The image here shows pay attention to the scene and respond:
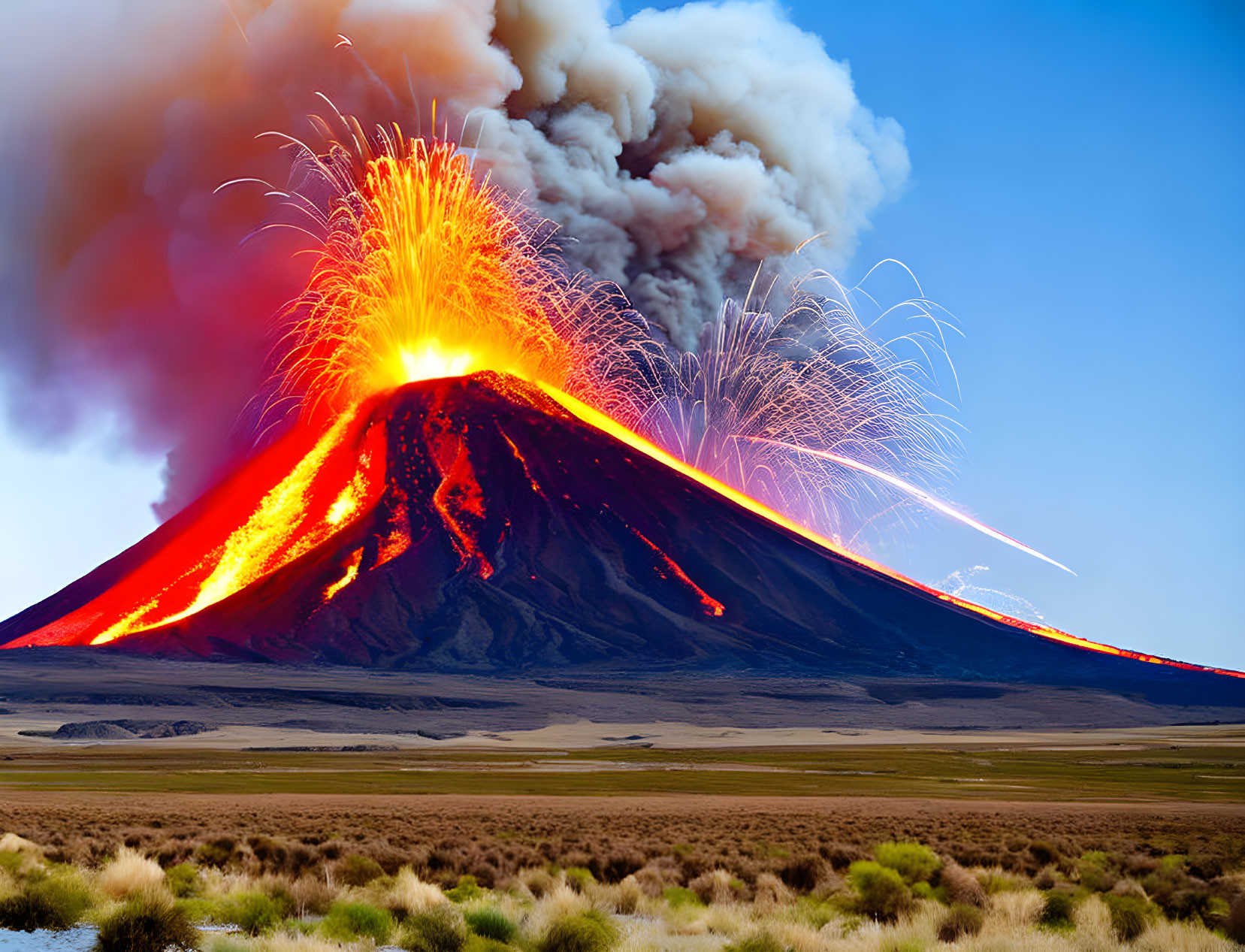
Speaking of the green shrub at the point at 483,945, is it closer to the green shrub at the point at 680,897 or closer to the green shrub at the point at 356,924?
the green shrub at the point at 356,924

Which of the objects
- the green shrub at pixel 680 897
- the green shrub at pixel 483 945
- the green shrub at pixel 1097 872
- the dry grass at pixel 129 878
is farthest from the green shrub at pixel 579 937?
the green shrub at pixel 1097 872

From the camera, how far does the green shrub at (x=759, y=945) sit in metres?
14.5

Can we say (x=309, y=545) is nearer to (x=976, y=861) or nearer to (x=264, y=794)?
(x=264, y=794)

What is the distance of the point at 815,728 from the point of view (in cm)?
10038

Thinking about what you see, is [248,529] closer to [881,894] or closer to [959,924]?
[881,894]

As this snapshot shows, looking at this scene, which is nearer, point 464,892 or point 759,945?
point 759,945

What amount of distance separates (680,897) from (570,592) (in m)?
120

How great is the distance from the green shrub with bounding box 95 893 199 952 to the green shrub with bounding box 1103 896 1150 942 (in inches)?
411

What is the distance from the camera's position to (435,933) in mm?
14953

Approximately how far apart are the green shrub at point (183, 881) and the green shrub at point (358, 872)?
214 cm

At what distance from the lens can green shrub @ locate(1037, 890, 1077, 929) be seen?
17250 mm

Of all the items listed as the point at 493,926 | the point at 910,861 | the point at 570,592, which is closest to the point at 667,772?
the point at 910,861

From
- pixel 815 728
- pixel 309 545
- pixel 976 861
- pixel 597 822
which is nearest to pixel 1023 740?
pixel 815 728

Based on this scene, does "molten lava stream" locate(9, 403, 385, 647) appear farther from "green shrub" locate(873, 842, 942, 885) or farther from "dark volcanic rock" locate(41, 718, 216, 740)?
"green shrub" locate(873, 842, 942, 885)
